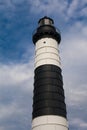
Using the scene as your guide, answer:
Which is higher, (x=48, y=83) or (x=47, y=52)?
(x=47, y=52)

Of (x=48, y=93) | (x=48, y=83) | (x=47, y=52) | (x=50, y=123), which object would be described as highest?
(x=47, y=52)

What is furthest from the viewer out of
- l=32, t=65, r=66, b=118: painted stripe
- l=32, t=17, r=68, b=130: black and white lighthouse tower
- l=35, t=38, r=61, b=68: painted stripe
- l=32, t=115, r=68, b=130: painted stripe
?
l=35, t=38, r=61, b=68: painted stripe

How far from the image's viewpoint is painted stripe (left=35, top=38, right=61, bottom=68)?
90.5 feet

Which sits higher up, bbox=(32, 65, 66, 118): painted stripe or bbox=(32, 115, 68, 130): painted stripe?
bbox=(32, 65, 66, 118): painted stripe

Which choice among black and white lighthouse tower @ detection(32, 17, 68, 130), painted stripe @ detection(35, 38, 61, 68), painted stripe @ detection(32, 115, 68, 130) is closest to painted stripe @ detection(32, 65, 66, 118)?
black and white lighthouse tower @ detection(32, 17, 68, 130)

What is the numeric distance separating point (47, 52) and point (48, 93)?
5317mm

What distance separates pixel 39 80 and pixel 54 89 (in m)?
2.12

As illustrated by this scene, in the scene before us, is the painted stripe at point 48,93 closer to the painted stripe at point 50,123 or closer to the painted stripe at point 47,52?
the painted stripe at point 50,123

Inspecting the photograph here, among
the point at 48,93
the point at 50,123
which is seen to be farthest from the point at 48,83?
the point at 50,123

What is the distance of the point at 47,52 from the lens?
91.9 ft

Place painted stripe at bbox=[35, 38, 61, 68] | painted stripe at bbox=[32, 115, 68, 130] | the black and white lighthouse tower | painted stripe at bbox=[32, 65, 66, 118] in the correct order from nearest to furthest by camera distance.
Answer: painted stripe at bbox=[32, 115, 68, 130] → the black and white lighthouse tower → painted stripe at bbox=[32, 65, 66, 118] → painted stripe at bbox=[35, 38, 61, 68]

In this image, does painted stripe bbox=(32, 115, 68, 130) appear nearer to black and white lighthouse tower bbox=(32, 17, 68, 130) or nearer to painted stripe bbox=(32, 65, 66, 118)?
black and white lighthouse tower bbox=(32, 17, 68, 130)

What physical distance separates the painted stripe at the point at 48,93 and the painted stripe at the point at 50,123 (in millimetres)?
428

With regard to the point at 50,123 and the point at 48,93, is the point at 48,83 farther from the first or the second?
the point at 50,123
